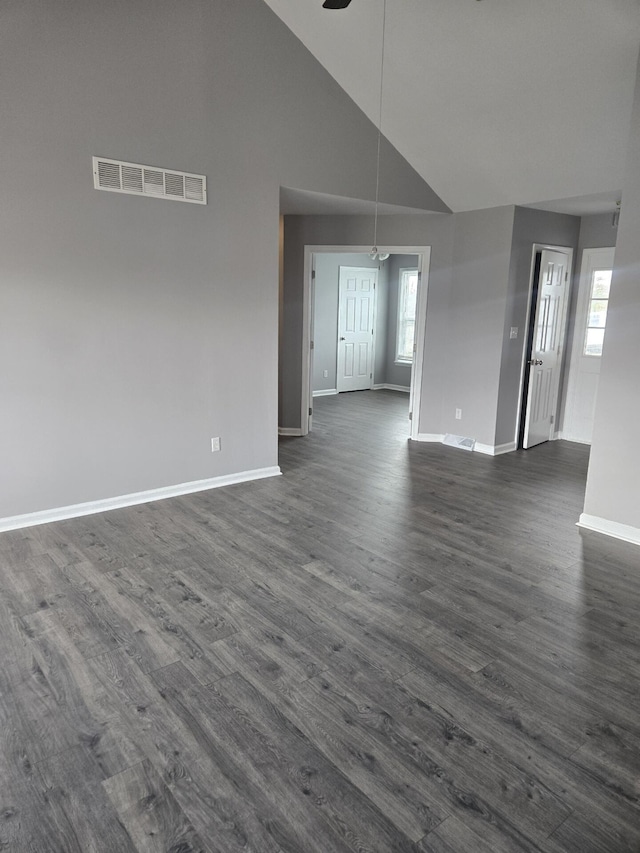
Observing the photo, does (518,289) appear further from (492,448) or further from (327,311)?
(327,311)

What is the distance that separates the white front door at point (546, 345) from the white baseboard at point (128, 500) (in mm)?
3114

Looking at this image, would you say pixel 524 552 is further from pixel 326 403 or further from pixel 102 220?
pixel 326 403

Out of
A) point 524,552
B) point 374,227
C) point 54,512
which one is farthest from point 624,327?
point 54,512

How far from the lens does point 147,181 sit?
406 centimetres

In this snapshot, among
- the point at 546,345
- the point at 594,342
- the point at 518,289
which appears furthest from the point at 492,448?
the point at 594,342

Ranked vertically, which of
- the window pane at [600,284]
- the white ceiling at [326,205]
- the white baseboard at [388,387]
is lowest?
the white baseboard at [388,387]

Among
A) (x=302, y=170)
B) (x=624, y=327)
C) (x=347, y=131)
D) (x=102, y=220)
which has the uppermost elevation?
(x=347, y=131)

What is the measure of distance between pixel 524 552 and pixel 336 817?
7.78 ft

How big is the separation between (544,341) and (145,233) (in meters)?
4.45

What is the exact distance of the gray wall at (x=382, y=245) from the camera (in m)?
6.18

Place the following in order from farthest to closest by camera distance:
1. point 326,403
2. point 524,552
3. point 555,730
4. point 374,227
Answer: point 326,403, point 374,227, point 524,552, point 555,730

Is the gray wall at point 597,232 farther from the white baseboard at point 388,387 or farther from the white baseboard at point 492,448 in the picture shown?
the white baseboard at point 388,387

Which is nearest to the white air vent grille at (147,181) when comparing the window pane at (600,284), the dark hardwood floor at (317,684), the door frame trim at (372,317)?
the dark hardwood floor at (317,684)

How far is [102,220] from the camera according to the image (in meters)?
3.92
